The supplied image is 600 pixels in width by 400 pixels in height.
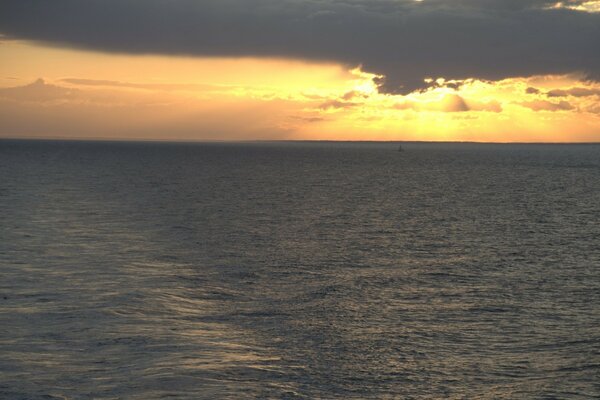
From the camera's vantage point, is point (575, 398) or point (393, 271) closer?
point (575, 398)

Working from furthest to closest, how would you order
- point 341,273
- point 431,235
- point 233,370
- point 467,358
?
1. point 431,235
2. point 341,273
3. point 467,358
4. point 233,370

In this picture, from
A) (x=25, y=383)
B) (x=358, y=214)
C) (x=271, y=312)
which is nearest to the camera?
(x=25, y=383)

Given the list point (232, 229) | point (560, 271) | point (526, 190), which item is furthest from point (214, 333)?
point (526, 190)

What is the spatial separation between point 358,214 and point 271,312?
43.8 metres

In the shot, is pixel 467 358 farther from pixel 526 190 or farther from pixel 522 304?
pixel 526 190

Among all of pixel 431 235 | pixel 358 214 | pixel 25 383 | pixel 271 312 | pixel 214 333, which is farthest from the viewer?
pixel 358 214

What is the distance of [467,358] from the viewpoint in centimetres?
2372

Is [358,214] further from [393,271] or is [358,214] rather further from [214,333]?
[214,333]

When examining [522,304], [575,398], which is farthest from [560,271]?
[575,398]

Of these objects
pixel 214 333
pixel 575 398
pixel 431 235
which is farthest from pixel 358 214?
pixel 575 398

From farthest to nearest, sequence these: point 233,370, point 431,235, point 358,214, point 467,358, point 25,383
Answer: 1. point 358,214
2. point 431,235
3. point 467,358
4. point 233,370
5. point 25,383

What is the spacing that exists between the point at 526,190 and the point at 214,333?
9875 centimetres

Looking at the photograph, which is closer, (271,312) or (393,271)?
(271,312)

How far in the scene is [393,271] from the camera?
3944 centimetres
